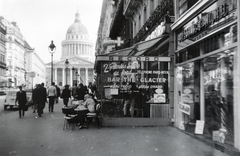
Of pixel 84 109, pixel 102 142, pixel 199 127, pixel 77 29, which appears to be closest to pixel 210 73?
pixel 199 127

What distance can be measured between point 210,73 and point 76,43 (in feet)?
435

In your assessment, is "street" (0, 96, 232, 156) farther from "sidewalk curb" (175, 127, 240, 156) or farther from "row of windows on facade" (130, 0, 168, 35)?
"row of windows on facade" (130, 0, 168, 35)

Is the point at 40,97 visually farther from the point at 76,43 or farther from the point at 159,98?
the point at 76,43

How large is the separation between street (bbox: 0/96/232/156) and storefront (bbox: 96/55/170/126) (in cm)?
93

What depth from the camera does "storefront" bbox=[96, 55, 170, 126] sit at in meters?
11.7

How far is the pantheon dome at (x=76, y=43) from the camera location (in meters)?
138

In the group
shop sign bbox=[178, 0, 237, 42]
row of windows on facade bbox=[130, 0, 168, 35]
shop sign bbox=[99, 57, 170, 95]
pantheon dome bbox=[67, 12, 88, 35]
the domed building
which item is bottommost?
shop sign bbox=[99, 57, 170, 95]

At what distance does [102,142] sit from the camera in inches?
330

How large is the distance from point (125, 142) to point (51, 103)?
10936mm

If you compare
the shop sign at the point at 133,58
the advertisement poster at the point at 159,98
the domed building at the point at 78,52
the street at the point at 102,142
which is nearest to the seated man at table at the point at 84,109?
the street at the point at 102,142

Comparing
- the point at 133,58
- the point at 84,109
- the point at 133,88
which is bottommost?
the point at 84,109

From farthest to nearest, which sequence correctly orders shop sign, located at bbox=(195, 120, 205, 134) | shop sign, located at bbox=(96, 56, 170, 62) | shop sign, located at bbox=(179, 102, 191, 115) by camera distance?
shop sign, located at bbox=(96, 56, 170, 62), shop sign, located at bbox=(179, 102, 191, 115), shop sign, located at bbox=(195, 120, 205, 134)

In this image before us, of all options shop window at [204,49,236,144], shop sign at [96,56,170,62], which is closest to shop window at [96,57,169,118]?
shop sign at [96,56,170,62]

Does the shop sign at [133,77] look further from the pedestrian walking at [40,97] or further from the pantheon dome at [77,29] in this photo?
the pantheon dome at [77,29]
